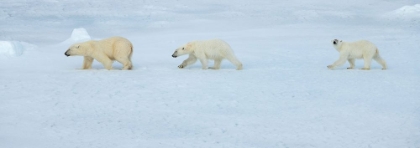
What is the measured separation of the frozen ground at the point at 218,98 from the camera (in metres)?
4.17

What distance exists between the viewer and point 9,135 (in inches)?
163

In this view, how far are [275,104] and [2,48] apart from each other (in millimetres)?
4363

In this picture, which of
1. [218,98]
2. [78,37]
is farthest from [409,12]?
[218,98]

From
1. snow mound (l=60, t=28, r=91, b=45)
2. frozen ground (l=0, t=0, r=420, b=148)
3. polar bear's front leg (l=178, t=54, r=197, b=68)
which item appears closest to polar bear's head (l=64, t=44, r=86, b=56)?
frozen ground (l=0, t=0, r=420, b=148)

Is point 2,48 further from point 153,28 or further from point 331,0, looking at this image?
point 331,0

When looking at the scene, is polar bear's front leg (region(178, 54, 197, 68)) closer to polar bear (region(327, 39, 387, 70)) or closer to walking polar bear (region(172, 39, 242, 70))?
walking polar bear (region(172, 39, 242, 70))

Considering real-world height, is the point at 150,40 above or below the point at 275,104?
below

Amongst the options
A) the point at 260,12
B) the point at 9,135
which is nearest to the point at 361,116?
the point at 9,135

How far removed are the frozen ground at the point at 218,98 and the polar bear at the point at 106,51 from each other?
23cm

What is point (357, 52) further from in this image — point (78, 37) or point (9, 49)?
point (78, 37)

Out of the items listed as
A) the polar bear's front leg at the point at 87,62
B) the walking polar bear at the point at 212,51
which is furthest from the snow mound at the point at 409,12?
the polar bear's front leg at the point at 87,62

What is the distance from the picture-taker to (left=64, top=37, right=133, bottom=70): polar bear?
6930 millimetres

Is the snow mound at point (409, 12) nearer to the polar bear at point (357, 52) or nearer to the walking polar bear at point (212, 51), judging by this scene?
the polar bear at point (357, 52)

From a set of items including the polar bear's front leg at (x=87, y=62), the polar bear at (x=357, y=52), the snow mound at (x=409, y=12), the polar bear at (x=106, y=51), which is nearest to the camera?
the polar bear at (x=106, y=51)
